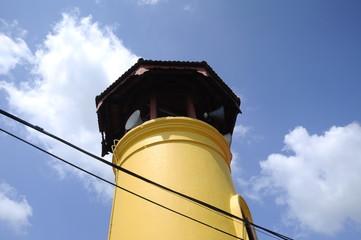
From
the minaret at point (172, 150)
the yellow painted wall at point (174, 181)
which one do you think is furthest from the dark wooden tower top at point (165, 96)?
the yellow painted wall at point (174, 181)

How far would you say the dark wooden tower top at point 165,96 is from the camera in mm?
7387

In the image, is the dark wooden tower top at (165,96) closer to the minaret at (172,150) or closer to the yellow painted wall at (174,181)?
the minaret at (172,150)

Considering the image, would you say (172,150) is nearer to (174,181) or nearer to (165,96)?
(174,181)

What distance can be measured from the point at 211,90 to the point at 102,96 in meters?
2.76

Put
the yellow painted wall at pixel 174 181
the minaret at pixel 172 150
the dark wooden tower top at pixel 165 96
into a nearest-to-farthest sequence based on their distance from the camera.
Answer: the yellow painted wall at pixel 174 181 → the minaret at pixel 172 150 → the dark wooden tower top at pixel 165 96

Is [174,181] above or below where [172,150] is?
below

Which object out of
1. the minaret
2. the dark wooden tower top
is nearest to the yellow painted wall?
the minaret

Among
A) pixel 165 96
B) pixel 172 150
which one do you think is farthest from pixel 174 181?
pixel 165 96

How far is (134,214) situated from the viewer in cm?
519

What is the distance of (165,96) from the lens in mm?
8383

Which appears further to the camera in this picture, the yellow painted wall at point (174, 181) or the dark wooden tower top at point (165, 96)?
the dark wooden tower top at point (165, 96)

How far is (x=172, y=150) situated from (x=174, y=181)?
736 mm

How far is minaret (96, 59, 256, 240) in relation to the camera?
16.1 ft

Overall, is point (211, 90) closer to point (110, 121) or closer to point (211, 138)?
point (211, 138)
